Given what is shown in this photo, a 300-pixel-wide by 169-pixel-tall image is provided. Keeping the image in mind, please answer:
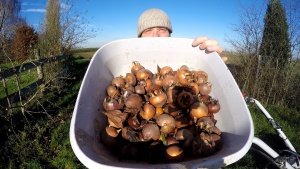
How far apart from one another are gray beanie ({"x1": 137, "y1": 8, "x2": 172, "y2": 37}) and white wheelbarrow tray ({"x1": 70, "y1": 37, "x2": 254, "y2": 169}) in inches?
30.0

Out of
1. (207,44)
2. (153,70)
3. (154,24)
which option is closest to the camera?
(207,44)

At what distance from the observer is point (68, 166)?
326 centimetres

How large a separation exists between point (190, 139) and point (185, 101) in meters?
0.34

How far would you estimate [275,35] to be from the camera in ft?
26.5

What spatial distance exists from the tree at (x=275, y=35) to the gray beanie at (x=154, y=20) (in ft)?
19.3

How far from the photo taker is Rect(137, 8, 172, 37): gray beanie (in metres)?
2.84

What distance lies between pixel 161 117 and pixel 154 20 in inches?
66.1

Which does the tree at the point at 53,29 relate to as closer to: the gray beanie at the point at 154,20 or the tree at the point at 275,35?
the gray beanie at the point at 154,20

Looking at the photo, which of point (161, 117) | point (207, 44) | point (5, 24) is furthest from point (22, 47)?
point (161, 117)

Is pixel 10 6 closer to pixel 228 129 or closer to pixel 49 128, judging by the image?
pixel 49 128

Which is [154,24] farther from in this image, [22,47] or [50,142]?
[22,47]

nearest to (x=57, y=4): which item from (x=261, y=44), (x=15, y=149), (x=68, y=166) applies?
(x=15, y=149)

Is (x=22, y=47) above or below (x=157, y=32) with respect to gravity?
below

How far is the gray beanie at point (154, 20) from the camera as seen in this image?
284 centimetres
